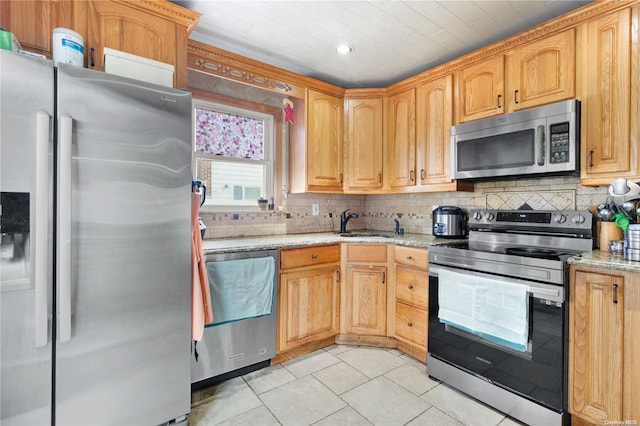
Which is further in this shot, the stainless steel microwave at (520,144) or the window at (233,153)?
the window at (233,153)

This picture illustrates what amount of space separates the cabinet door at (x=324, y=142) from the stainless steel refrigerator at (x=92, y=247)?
1.43m

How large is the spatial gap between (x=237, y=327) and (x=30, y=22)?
199 cm

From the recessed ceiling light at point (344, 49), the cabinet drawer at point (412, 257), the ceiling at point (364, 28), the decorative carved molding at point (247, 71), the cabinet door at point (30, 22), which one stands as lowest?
the cabinet drawer at point (412, 257)

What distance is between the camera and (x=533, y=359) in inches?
67.7

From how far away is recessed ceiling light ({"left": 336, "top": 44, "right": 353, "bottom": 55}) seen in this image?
253 cm

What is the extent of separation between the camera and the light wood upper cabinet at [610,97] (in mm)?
1760

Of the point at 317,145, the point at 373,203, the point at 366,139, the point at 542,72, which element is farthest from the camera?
the point at 373,203

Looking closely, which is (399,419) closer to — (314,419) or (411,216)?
(314,419)

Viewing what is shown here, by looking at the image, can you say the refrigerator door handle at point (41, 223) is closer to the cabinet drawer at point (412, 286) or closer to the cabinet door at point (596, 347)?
the cabinet drawer at point (412, 286)

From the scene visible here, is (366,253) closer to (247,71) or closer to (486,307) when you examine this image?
(486,307)

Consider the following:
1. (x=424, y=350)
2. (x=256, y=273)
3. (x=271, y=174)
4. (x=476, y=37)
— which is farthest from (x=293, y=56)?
(x=424, y=350)

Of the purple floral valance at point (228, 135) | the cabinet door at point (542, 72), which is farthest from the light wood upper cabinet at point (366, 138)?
the cabinet door at point (542, 72)

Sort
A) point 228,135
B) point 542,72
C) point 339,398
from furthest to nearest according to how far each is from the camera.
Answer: point 228,135, point 542,72, point 339,398

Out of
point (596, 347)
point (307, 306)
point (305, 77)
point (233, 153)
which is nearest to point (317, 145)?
→ point (305, 77)
